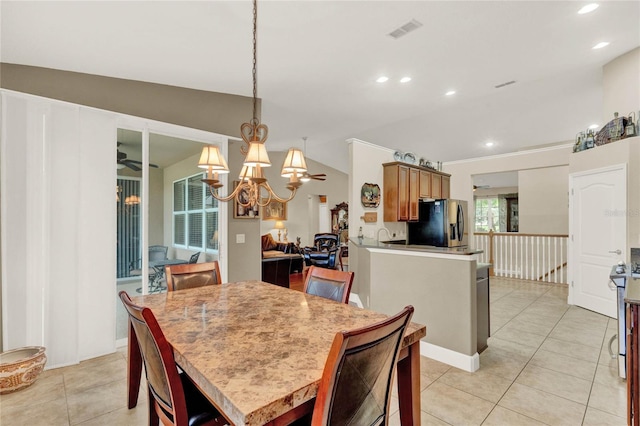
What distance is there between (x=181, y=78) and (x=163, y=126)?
0.57 m

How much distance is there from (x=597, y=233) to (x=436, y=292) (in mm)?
3071

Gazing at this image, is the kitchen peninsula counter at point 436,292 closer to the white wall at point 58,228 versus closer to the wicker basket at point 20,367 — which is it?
the white wall at point 58,228

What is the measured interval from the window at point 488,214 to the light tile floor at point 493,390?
31.0ft

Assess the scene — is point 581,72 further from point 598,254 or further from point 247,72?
point 247,72

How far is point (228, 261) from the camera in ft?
12.7

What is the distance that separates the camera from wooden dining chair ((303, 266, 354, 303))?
2.00 m

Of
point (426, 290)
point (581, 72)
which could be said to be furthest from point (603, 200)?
point (426, 290)

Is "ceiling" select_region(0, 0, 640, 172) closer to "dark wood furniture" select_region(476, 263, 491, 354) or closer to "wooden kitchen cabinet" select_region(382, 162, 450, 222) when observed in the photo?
"wooden kitchen cabinet" select_region(382, 162, 450, 222)

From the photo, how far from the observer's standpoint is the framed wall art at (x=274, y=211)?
8.96 meters

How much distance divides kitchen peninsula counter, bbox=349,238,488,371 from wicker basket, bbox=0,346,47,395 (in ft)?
10.1

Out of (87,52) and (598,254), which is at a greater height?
(87,52)

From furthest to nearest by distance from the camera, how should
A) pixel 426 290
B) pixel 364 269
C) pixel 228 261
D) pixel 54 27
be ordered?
pixel 364 269
pixel 228 261
pixel 426 290
pixel 54 27

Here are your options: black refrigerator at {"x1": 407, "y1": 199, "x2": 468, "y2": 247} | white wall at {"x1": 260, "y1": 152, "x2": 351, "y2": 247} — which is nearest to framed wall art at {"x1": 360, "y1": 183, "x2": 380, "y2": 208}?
black refrigerator at {"x1": 407, "y1": 199, "x2": 468, "y2": 247}

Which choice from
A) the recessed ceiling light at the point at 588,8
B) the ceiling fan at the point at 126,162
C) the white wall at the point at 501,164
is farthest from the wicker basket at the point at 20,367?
the white wall at the point at 501,164
